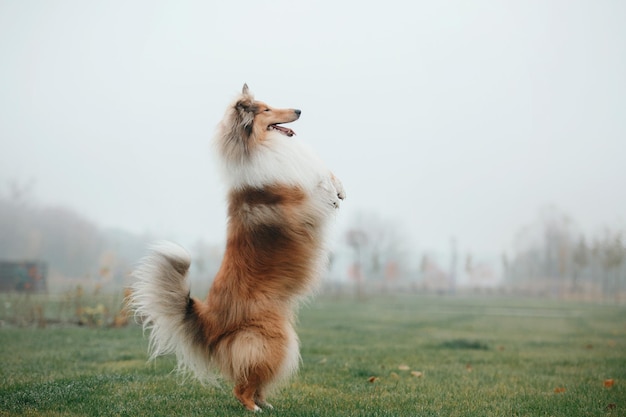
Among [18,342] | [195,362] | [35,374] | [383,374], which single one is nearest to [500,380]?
[383,374]

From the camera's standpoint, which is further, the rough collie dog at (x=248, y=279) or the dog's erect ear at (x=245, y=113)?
the dog's erect ear at (x=245, y=113)

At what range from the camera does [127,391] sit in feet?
20.4

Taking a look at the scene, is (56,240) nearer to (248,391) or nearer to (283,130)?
(283,130)

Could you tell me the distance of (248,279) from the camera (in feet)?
17.6

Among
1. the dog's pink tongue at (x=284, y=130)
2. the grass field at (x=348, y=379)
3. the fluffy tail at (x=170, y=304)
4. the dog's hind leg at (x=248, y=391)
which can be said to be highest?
the dog's pink tongue at (x=284, y=130)

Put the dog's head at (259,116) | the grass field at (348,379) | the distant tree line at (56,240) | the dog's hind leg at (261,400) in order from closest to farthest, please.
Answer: the dog's hind leg at (261,400)
the grass field at (348,379)
the dog's head at (259,116)
the distant tree line at (56,240)

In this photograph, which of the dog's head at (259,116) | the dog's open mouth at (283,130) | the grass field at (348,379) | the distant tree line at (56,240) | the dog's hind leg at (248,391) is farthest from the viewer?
the distant tree line at (56,240)

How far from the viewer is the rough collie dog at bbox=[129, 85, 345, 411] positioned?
17.4 ft

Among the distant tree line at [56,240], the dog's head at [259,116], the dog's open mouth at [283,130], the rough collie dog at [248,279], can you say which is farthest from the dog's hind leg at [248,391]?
the distant tree line at [56,240]

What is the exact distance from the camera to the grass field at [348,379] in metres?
5.63

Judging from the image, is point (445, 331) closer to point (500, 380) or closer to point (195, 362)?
point (500, 380)

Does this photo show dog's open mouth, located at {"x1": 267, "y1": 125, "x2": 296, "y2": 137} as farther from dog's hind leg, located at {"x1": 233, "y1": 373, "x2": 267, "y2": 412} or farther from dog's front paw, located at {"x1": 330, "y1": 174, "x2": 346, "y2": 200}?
dog's hind leg, located at {"x1": 233, "y1": 373, "x2": 267, "y2": 412}

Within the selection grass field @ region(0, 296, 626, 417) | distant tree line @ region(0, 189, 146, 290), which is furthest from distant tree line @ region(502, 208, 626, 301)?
grass field @ region(0, 296, 626, 417)

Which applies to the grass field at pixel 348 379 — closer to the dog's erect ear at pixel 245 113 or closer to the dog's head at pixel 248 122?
the dog's head at pixel 248 122
